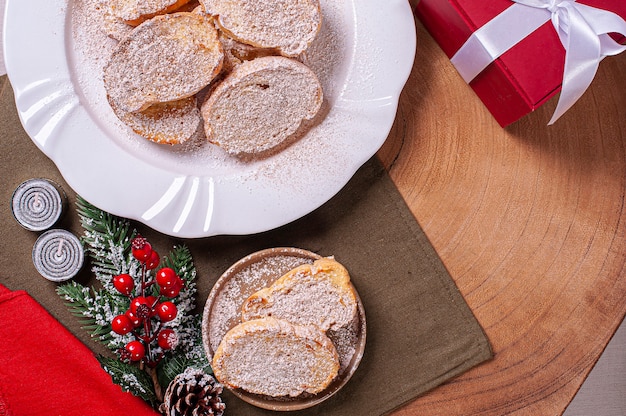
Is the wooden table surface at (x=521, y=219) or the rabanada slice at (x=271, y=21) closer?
the rabanada slice at (x=271, y=21)

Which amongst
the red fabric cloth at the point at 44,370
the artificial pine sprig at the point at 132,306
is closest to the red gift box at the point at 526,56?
the artificial pine sprig at the point at 132,306

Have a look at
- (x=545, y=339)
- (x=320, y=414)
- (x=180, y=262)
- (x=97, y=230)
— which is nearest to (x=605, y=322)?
(x=545, y=339)

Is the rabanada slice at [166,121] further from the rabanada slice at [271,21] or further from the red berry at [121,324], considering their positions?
the red berry at [121,324]

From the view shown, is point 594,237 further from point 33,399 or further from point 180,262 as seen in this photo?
point 33,399

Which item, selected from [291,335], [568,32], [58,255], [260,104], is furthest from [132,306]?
[568,32]

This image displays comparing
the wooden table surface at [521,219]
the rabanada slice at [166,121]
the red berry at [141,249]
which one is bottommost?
the wooden table surface at [521,219]

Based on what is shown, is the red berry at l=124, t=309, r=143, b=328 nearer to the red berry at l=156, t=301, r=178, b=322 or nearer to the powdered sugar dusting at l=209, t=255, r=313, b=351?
the red berry at l=156, t=301, r=178, b=322

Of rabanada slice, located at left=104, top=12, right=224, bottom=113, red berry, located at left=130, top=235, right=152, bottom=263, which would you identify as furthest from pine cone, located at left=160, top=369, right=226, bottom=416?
rabanada slice, located at left=104, top=12, right=224, bottom=113
